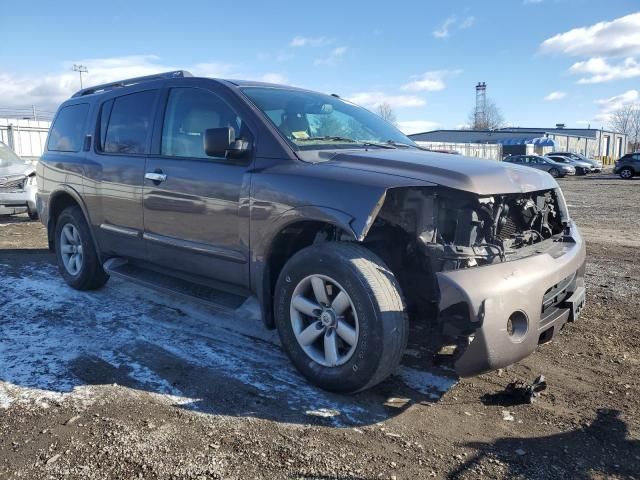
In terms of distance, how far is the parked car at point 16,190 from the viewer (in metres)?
10.3

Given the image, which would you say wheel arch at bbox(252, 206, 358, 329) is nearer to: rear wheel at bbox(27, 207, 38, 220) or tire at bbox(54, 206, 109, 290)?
tire at bbox(54, 206, 109, 290)

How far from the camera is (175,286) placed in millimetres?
4195

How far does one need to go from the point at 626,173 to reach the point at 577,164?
5.29 m

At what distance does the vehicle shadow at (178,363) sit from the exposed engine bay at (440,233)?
743 mm

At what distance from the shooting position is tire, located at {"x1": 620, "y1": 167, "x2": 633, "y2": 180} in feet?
101

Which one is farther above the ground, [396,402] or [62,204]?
[62,204]

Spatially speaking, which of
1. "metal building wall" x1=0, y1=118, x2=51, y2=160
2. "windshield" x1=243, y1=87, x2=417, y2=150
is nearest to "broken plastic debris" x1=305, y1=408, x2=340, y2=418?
"windshield" x1=243, y1=87, x2=417, y2=150

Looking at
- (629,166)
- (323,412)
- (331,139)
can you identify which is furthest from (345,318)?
(629,166)

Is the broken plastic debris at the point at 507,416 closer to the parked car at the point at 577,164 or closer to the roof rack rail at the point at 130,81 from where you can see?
the roof rack rail at the point at 130,81

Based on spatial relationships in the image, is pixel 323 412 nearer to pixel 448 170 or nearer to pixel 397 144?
pixel 448 170

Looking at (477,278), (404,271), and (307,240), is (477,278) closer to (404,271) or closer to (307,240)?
(404,271)

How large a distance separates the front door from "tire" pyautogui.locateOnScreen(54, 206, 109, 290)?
118 cm

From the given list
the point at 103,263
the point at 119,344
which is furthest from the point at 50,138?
the point at 119,344

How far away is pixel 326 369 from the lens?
10.5 feet
